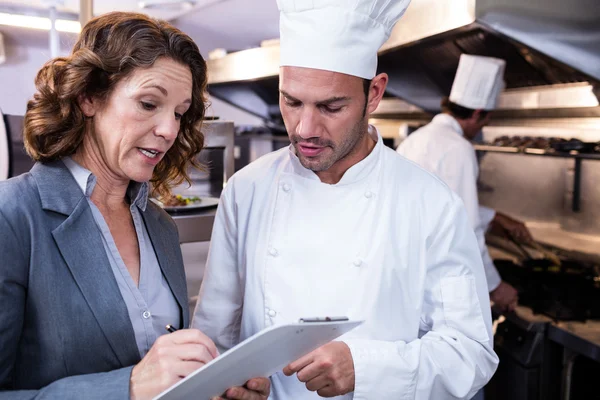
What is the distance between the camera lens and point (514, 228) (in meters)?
3.39

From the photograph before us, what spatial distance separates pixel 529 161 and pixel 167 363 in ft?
9.68

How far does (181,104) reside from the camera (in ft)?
4.19

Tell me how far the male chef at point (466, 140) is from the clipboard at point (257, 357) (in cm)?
186

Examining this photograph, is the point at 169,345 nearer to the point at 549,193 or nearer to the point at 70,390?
the point at 70,390

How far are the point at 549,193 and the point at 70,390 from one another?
294cm

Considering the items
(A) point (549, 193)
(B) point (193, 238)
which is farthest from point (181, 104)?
(A) point (549, 193)

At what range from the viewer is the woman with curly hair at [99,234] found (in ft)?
3.42

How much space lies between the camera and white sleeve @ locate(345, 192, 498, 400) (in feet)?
4.43

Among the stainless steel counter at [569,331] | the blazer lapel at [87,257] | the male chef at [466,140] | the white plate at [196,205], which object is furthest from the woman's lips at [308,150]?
the male chef at [466,140]

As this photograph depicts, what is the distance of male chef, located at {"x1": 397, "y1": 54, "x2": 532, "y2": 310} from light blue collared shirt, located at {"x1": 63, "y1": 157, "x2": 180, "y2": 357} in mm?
1853

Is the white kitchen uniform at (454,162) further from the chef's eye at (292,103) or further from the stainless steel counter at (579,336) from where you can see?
the chef's eye at (292,103)

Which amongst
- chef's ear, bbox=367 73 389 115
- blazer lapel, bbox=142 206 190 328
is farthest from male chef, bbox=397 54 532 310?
blazer lapel, bbox=142 206 190 328

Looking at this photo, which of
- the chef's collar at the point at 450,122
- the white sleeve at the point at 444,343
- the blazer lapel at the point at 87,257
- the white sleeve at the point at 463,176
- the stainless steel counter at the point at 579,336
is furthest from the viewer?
the chef's collar at the point at 450,122

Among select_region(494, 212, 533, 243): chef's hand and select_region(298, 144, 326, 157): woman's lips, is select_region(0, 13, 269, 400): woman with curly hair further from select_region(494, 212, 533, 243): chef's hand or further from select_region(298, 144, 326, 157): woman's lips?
select_region(494, 212, 533, 243): chef's hand
